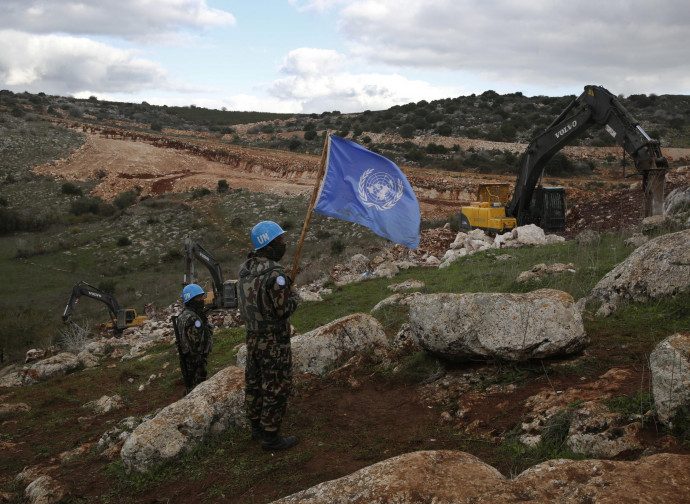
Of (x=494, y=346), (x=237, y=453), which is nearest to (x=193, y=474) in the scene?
(x=237, y=453)

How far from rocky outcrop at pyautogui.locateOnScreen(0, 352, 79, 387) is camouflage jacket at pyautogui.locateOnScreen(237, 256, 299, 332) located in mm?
9628

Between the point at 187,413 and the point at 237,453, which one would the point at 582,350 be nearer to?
the point at 237,453

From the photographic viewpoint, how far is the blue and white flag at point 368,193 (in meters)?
6.25

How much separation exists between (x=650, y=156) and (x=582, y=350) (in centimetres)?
1086

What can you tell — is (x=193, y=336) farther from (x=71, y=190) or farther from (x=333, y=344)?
(x=71, y=190)

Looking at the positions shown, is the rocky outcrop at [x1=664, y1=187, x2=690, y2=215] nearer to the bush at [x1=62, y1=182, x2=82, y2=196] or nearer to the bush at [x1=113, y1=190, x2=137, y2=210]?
the bush at [x1=113, y1=190, x2=137, y2=210]

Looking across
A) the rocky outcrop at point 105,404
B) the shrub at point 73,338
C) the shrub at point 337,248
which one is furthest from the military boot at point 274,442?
the shrub at point 337,248

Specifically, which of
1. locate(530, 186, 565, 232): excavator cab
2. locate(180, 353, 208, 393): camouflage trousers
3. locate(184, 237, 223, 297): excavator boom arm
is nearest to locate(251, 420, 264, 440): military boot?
locate(180, 353, 208, 393): camouflage trousers

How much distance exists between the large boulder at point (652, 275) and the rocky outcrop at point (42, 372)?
1157 cm

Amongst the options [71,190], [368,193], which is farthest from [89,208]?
[368,193]

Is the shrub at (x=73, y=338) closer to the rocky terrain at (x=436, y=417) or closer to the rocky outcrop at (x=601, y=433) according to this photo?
the rocky terrain at (x=436, y=417)

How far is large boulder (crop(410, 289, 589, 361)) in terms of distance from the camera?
5.17 m

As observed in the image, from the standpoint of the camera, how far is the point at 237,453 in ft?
16.3

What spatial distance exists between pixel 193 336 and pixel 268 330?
232 centimetres
